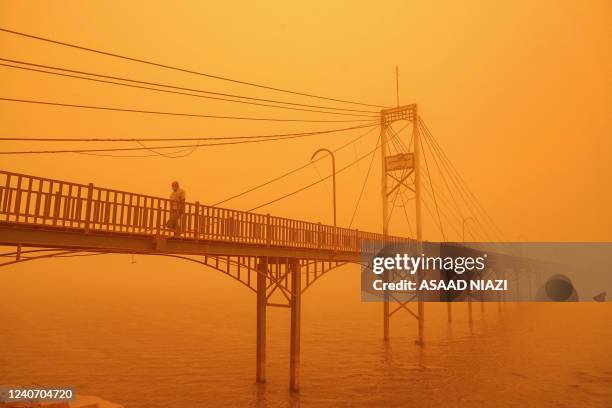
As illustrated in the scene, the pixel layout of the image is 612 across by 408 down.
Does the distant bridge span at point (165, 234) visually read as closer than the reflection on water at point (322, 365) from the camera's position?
Yes

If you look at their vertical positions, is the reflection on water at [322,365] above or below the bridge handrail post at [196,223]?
below

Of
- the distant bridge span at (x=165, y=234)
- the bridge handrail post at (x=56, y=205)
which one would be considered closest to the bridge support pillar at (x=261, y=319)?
the distant bridge span at (x=165, y=234)

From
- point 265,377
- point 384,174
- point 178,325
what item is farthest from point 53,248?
point 178,325

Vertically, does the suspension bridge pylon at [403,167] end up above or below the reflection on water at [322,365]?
above

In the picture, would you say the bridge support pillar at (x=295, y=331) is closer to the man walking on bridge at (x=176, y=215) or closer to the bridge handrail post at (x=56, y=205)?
the man walking on bridge at (x=176, y=215)

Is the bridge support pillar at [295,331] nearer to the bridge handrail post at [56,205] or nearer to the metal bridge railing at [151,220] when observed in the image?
the metal bridge railing at [151,220]

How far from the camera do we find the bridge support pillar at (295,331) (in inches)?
783

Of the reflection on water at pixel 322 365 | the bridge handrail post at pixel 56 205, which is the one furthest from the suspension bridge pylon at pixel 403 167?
the bridge handrail post at pixel 56 205

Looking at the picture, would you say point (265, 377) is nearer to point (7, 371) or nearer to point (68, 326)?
point (7, 371)

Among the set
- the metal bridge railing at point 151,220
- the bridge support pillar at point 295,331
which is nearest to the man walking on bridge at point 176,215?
the metal bridge railing at point 151,220

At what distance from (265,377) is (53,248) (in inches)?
523

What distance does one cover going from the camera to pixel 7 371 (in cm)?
2300

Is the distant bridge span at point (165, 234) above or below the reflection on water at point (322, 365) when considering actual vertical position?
above

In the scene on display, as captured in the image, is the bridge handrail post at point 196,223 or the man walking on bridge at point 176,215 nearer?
the man walking on bridge at point 176,215
